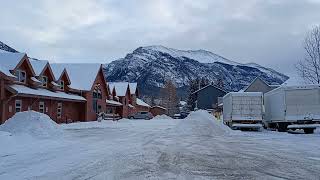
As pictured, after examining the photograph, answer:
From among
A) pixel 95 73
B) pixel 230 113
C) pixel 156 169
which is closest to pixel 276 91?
pixel 230 113

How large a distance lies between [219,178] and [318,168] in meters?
3.29

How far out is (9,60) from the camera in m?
36.9

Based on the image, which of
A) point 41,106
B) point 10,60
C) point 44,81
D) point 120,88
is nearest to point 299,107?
point 10,60

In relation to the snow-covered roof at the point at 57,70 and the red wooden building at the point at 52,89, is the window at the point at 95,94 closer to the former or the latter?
the red wooden building at the point at 52,89

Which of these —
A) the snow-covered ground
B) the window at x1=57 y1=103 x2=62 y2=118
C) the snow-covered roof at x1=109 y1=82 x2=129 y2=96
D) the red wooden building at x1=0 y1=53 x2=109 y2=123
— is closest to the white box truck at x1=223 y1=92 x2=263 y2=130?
the snow-covered ground

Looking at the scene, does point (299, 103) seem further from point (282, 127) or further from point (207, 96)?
point (207, 96)

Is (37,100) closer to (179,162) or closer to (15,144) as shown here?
(15,144)

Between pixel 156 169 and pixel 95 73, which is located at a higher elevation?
pixel 95 73

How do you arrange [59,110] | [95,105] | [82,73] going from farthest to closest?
1. [95,105]
2. [82,73]
3. [59,110]

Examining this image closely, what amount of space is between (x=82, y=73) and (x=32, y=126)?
35.9 metres

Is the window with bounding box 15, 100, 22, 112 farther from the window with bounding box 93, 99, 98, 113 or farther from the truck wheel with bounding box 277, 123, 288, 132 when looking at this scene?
the truck wheel with bounding box 277, 123, 288, 132

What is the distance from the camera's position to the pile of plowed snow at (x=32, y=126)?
22.1 m

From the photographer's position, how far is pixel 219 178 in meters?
9.34

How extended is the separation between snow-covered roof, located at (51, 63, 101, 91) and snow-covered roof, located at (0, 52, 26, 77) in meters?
13.5
